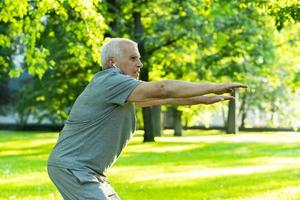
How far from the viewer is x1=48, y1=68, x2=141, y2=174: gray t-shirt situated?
188 inches

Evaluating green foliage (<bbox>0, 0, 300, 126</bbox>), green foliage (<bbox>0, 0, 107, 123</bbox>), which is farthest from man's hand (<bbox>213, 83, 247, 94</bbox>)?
green foliage (<bbox>0, 0, 300, 126</bbox>)

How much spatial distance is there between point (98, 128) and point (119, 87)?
0.34 metres

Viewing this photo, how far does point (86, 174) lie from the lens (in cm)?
480

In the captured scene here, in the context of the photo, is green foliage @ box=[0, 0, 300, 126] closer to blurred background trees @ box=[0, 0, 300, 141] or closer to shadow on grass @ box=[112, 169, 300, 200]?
blurred background trees @ box=[0, 0, 300, 141]

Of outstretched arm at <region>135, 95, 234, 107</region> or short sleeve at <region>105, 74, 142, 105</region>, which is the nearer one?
short sleeve at <region>105, 74, 142, 105</region>

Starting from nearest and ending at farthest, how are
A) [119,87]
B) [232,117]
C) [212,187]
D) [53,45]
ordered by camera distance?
[119,87] < [212,187] < [53,45] < [232,117]

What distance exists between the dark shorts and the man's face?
2.51ft

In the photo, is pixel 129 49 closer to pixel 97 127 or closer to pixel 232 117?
pixel 97 127

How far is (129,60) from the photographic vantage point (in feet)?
16.0

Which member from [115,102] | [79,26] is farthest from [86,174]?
[79,26]

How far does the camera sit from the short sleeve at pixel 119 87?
4637 millimetres

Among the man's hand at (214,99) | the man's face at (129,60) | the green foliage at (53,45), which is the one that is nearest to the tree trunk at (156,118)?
the green foliage at (53,45)

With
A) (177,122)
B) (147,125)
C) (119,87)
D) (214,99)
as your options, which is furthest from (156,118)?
(119,87)

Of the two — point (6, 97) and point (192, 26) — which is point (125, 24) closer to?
point (192, 26)
